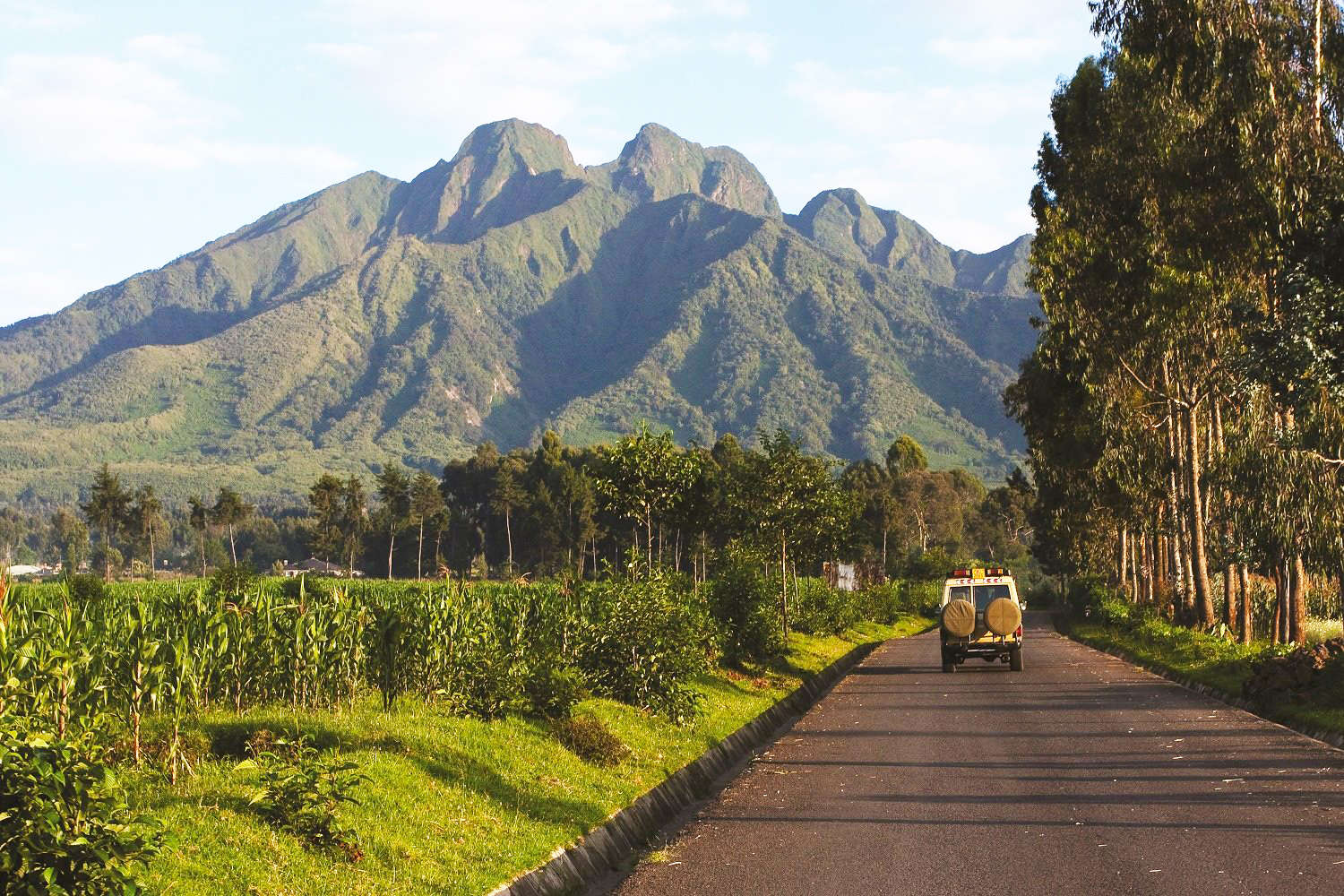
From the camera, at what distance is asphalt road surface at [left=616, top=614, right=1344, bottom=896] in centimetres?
980

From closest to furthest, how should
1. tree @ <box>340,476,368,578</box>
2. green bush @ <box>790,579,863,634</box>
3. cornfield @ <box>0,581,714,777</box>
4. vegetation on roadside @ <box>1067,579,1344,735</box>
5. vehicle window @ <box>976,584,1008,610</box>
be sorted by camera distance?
cornfield @ <box>0,581,714,777</box>, vegetation on roadside @ <box>1067,579,1344,735</box>, vehicle window @ <box>976,584,1008,610</box>, green bush @ <box>790,579,863,634</box>, tree @ <box>340,476,368,578</box>

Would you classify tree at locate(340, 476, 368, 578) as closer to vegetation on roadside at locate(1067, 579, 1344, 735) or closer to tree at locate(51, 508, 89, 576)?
tree at locate(51, 508, 89, 576)

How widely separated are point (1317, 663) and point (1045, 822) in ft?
38.9

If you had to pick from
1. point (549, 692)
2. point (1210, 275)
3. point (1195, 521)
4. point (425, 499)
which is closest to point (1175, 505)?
point (1195, 521)

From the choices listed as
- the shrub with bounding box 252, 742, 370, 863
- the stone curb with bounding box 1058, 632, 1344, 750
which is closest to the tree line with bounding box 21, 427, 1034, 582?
→ the stone curb with bounding box 1058, 632, 1344, 750

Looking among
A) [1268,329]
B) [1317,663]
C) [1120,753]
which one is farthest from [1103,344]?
[1120,753]

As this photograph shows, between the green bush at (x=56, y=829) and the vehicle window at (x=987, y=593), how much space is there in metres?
28.6

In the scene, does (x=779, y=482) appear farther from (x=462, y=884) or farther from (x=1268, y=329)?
(x=462, y=884)

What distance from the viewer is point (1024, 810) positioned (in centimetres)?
1262

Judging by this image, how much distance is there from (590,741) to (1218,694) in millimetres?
15056

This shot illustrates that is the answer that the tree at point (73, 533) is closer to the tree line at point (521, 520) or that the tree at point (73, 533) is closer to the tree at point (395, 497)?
the tree line at point (521, 520)

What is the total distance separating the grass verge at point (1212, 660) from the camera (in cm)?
1970

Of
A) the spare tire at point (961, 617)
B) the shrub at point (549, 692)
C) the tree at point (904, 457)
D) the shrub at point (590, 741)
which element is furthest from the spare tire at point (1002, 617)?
the tree at point (904, 457)

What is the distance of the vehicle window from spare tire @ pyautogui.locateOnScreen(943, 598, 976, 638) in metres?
1.22
